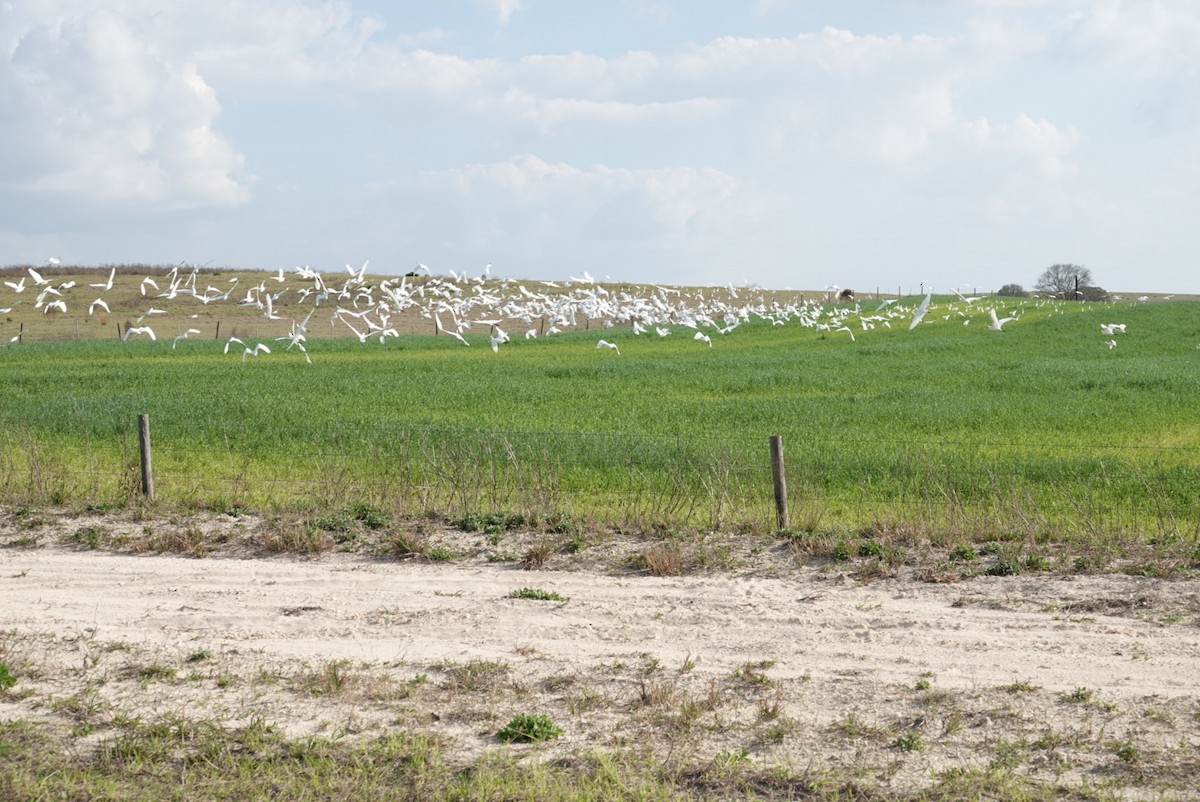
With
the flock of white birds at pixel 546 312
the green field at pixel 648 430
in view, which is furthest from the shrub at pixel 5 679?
the flock of white birds at pixel 546 312

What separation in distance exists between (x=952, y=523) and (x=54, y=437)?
17.6m

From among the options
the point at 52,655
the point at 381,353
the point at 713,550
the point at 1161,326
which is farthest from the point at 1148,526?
the point at 1161,326

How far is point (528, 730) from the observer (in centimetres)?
644

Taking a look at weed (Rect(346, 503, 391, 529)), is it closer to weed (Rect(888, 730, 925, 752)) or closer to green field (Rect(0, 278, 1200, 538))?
green field (Rect(0, 278, 1200, 538))

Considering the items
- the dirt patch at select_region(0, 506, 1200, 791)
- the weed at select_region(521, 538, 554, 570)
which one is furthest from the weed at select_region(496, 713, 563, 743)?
the weed at select_region(521, 538, 554, 570)

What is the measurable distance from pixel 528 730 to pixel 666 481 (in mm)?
7772

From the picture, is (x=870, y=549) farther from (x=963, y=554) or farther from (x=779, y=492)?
(x=779, y=492)

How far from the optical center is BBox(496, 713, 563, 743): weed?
6.40 meters

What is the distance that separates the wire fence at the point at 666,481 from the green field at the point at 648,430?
63 millimetres

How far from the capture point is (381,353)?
51594 millimetres

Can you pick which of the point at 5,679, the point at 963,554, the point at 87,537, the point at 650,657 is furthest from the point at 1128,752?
the point at 87,537

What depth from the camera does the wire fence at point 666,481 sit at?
12375mm

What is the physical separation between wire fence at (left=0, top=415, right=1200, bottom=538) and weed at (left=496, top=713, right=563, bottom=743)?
5784 millimetres

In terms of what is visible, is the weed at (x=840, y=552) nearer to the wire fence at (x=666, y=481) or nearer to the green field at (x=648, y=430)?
the wire fence at (x=666, y=481)
